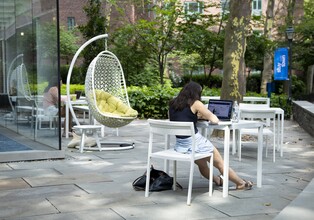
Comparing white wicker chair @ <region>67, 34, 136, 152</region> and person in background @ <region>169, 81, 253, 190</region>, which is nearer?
person in background @ <region>169, 81, 253, 190</region>

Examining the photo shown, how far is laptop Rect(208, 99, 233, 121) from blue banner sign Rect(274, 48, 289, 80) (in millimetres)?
12523

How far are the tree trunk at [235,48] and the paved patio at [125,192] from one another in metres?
2.48

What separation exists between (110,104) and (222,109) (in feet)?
14.2

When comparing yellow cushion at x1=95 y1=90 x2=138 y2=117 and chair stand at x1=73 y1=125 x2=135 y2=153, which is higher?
yellow cushion at x1=95 y1=90 x2=138 y2=117

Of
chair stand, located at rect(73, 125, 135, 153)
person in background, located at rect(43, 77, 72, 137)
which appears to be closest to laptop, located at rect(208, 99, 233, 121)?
person in background, located at rect(43, 77, 72, 137)

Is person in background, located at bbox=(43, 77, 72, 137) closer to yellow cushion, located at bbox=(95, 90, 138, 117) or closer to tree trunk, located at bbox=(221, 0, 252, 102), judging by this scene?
yellow cushion, located at bbox=(95, 90, 138, 117)

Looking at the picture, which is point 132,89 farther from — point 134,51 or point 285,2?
point 285,2

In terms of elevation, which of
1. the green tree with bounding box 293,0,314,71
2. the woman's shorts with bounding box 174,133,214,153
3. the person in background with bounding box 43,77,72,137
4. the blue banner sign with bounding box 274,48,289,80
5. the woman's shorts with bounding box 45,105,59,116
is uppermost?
the green tree with bounding box 293,0,314,71

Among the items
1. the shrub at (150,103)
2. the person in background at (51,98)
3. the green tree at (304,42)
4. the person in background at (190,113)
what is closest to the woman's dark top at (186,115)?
the person in background at (190,113)

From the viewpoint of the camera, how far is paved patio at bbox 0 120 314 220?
501 centimetres

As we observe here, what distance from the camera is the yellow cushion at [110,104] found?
1037cm

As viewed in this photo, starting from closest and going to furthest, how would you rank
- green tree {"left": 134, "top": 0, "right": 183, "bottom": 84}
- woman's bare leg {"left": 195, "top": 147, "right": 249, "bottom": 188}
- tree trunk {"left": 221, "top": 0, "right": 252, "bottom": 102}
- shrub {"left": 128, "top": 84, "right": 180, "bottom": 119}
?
woman's bare leg {"left": 195, "top": 147, "right": 249, "bottom": 188} → tree trunk {"left": 221, "top": 0, "right": 252, "bottom": 102} → shrub {"left": 128, "top": 84, "right": 180, "bottom": 119} → green tree {"left": 134, "top": 0, "right": 183, "bottom": 84}

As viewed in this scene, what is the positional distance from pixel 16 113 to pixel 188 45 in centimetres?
1078

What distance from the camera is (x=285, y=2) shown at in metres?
28.5
